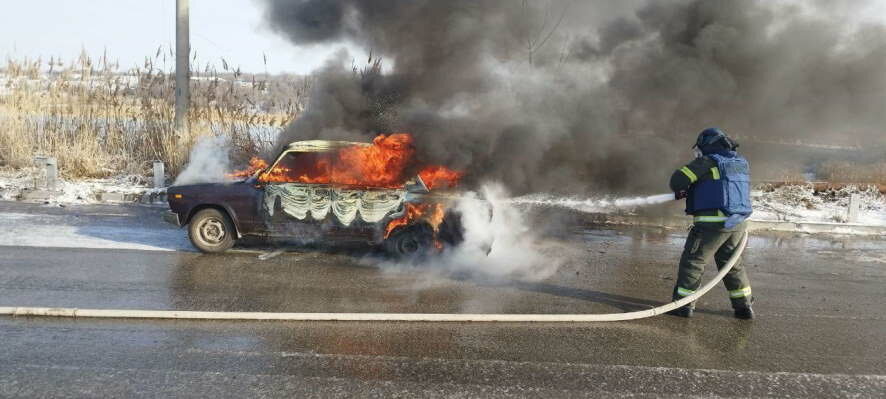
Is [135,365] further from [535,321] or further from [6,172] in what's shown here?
[6,172]

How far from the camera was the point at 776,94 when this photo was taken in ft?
29.6

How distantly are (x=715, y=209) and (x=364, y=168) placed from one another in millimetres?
3837

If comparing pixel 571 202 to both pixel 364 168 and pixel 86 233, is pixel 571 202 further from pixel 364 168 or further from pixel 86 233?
pixel 86 233

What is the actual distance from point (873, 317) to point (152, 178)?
1214 centimetres

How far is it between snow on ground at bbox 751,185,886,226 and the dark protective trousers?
641 cm

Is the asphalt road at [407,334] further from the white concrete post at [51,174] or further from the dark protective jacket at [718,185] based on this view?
the white concrete post at [51,174]

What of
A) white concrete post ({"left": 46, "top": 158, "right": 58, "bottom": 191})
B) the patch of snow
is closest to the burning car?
the patch of snow

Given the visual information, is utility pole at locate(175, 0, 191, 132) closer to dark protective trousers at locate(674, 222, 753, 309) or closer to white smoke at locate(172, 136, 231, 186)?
white smoke at locate(172, 136, 231, 186)

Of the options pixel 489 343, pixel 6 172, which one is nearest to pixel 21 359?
pixel 489 343

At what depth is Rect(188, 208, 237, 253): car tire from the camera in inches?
300

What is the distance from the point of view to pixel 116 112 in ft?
45.9

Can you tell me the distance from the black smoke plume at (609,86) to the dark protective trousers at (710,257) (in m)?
2.88

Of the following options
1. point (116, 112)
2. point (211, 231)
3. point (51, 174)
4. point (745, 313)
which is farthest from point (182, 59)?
point (745, 313)

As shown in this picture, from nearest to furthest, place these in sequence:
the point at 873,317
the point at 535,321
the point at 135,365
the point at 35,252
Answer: the point at 135,365 < the point at 535,321 < the point at 873,317 < the point at 35,252
